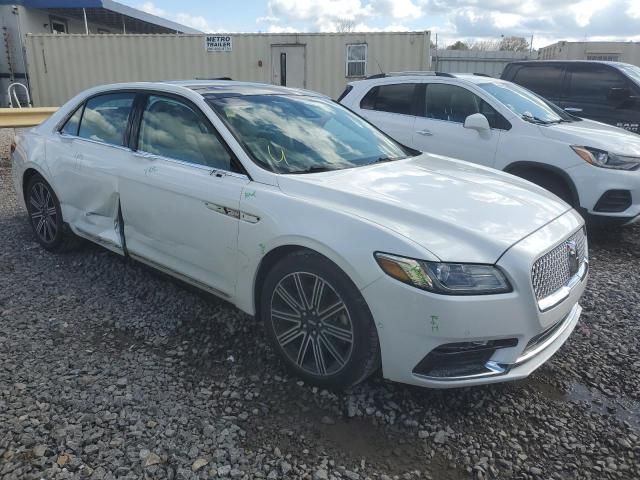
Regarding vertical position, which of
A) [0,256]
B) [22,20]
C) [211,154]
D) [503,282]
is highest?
[22,20]

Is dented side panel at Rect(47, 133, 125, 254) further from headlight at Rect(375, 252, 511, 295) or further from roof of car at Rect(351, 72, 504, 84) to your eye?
roof of car at Rect(351, 72, 504, 84)

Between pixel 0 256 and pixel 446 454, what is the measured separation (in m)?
4.33

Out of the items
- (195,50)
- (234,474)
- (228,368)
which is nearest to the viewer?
(234,474)

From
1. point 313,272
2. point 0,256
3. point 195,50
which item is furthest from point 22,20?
point 313,272

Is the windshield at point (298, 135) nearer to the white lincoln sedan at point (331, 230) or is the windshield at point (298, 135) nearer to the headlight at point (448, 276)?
the white lincoln sedan at point (331, 230)

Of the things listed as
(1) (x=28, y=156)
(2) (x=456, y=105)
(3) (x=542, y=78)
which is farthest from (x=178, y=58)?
(1) (x=28, y=156)

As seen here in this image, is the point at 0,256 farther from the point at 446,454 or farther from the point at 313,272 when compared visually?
the point at 446,454

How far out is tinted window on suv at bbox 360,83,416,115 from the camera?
671 centimetres

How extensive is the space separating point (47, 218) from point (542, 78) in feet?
26.0

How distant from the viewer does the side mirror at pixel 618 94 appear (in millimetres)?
8133

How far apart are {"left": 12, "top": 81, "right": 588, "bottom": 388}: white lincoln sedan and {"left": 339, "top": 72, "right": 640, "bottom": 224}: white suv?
2101mm

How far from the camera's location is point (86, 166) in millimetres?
4211

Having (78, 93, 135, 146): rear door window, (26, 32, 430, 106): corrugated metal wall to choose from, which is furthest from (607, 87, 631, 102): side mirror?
(26, 32, 430, 106): corrugated metal wall

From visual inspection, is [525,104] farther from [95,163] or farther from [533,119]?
[95,163]
